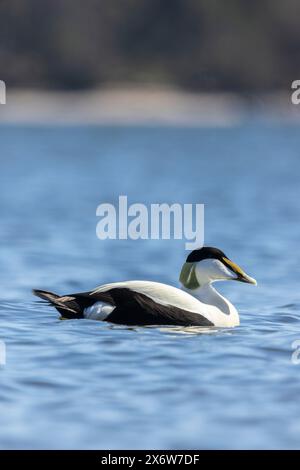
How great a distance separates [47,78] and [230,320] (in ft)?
221

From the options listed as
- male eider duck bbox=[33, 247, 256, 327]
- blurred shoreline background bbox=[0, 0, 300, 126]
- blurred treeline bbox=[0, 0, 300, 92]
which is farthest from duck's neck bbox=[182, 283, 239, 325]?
blurred treeline bbox=[0, 0, 300, 92]

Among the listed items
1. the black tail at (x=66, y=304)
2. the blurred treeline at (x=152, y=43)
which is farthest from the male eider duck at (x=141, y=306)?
the blurred treeline at (x=152, y=43)

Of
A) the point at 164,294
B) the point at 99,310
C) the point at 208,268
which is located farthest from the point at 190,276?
the point at 99,310

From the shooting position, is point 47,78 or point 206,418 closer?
point 206,418

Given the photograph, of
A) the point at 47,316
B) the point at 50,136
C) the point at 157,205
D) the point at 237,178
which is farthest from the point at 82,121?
the point at 47,316

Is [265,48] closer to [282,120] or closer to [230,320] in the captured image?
[282,120]

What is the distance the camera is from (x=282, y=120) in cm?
6266

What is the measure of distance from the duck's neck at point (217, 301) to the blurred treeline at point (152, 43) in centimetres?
6426

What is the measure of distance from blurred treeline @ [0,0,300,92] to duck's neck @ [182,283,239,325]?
64.3 metres

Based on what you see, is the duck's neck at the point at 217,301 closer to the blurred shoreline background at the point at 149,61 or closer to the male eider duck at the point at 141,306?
the male eider duck at the point at 141,306

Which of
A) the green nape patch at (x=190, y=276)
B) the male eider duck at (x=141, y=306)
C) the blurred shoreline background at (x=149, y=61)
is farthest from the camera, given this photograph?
the blurred shoreline background at (x=149, y=61)

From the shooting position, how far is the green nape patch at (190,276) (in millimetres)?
8836

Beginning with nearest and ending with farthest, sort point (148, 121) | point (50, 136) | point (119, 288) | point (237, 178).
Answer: point (119, 288)
point (237, 178)
point (50, 136)
point (148, 121)
